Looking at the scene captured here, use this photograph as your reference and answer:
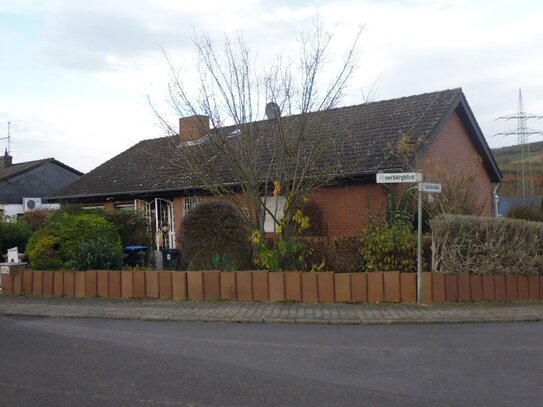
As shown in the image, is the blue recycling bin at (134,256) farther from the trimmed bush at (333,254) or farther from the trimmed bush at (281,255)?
the trimmed bush at (333,254)

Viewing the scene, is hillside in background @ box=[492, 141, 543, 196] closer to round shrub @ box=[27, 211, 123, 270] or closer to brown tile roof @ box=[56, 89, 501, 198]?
brown tile roof @ box=[56, 89, 501, 198]

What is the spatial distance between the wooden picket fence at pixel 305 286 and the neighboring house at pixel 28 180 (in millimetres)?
23877

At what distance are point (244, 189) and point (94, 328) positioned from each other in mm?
5412

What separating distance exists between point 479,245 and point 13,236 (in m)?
12.8

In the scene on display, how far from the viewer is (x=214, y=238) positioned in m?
13.0

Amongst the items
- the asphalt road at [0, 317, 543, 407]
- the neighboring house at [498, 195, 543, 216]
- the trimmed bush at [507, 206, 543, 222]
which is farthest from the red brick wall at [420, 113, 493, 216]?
the asphalt road at [0, 317, 543, 407]

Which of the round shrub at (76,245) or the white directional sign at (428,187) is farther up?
the white directional sign at (428,187)

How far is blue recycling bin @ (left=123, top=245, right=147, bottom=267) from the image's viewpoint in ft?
48.6

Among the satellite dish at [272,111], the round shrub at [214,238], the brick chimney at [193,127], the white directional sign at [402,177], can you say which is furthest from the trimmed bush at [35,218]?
the white directional sign at [402,177]

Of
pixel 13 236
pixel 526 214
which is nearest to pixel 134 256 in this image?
pixel 13 236

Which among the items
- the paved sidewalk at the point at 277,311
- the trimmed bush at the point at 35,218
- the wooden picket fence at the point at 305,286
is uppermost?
the trimmed bush at the point at 35,218

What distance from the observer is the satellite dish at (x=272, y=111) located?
42.8 ft

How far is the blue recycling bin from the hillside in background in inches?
1511

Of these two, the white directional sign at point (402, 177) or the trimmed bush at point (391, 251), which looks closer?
the white directional sign at point (402, 177)
